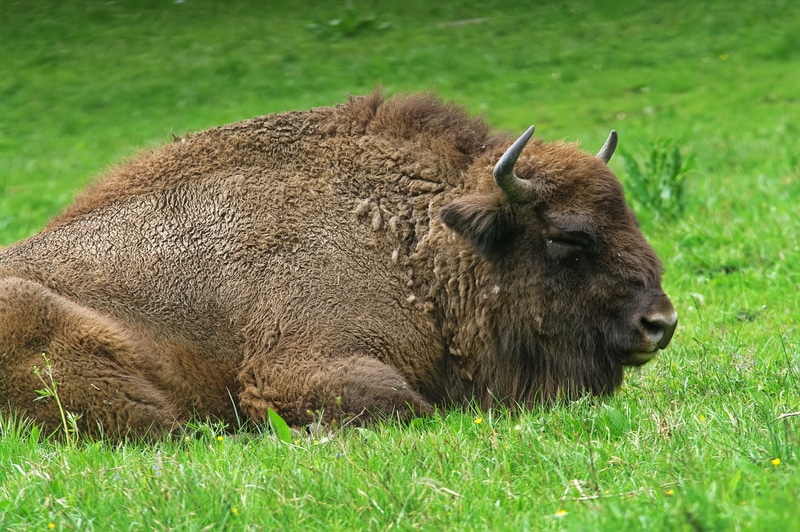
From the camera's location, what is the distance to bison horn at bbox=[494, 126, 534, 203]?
5578 mm

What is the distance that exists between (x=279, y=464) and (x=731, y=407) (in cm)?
208

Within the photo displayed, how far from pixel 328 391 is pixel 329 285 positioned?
2.23ft

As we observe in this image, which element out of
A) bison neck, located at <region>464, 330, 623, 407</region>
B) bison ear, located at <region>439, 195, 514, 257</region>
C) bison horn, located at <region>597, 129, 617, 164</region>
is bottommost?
bison neck, located at <region>464, 330, 623, 407</region>

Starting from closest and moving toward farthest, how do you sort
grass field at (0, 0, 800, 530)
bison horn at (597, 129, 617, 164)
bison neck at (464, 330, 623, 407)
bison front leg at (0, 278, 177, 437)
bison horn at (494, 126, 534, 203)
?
grass field at (0, 0, 800, 530), bison front leg at (0, 278, 177, 437), bison horn at (494, 126, 534, 203), bison neck at (464, 330, 623, 407), bison horn at (597, 129, 617, 164)

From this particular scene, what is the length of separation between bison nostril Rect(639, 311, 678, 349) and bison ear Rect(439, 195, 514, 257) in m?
0.94

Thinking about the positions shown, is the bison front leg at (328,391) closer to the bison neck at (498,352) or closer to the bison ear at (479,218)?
the bison neck at (498,352)

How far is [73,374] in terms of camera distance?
5332 mm

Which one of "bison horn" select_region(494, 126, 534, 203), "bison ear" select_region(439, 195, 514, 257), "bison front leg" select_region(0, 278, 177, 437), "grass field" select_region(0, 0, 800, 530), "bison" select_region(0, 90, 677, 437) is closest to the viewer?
"grass field" select_region(0, 0, 800, 530)

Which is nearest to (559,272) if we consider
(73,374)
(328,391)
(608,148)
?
(608,148)

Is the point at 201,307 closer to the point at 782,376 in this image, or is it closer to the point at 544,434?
the point at 544,434

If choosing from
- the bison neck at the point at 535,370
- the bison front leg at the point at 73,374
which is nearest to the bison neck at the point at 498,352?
the bison neck at the point at 535,370

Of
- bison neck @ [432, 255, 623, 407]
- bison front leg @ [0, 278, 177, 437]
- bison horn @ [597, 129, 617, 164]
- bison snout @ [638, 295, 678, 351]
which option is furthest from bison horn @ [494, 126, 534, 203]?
bison front leg @ [0, 278, 177, 437]

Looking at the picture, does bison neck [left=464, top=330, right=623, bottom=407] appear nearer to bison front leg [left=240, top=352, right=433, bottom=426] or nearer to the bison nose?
the bison nose

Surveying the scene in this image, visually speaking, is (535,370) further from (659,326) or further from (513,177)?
(513,177)
